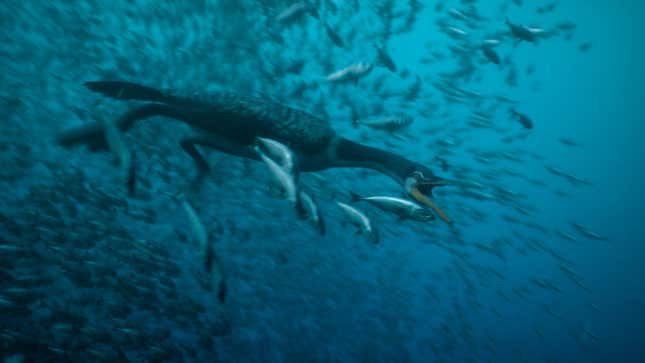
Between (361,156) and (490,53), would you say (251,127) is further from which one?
(490,53)

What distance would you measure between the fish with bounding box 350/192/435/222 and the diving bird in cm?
31

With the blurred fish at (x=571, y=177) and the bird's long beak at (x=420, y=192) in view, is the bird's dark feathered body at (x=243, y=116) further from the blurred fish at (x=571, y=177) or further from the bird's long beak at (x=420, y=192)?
the blurred fish at (x=571, y=177)

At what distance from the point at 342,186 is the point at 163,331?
7.15 m

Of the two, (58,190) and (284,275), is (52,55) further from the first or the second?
(284,275)

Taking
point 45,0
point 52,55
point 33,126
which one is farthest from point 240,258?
point 45,0

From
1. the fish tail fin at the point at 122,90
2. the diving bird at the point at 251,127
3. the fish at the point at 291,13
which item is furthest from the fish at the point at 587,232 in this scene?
the fish tail fin at the point at 122,90

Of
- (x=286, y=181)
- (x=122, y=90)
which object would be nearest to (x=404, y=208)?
(x=286, y=181)

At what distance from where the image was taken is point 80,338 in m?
5.21

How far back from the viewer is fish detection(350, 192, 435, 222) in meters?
3.61

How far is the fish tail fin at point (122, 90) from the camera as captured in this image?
3.99 metres

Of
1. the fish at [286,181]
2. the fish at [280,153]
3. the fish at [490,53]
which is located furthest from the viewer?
the fish at [490,53]

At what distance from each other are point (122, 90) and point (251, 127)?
4.76ft

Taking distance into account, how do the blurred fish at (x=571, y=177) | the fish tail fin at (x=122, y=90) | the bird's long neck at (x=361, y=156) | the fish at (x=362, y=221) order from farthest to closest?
1. the blurred fish at (x=571, y=177)
2. the bird's long neck at (x=361, y=156)
3. the fish at (x=362, y=221)
4. the fish tail fin at (x=122, y=90)

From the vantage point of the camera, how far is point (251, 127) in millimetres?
4449
